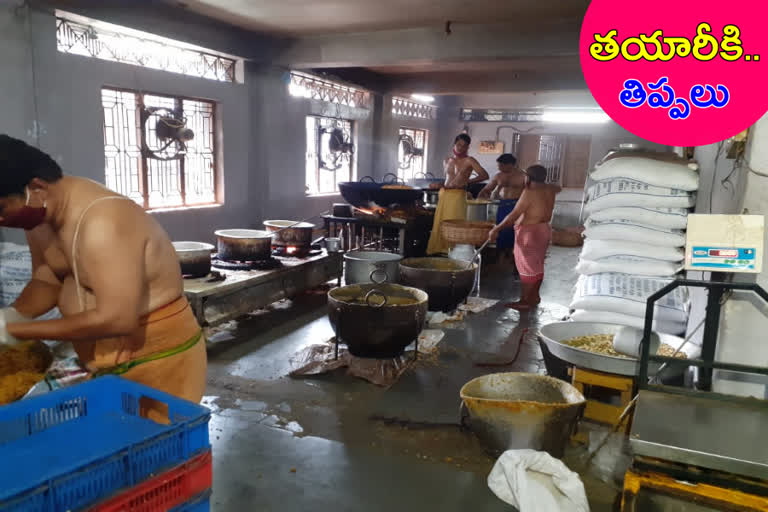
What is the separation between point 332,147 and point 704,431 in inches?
348

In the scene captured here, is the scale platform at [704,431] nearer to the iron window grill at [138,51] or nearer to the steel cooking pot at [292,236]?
the steel cooking pot at [292,236]

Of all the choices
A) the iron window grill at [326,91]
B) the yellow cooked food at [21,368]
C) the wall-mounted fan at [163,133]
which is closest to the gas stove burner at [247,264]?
the wall-mounted fan at [163,133]

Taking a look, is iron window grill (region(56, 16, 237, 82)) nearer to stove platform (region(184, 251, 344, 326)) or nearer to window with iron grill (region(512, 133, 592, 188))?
stove platform (region(184, 251, 344, 326))

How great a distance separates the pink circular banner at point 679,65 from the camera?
214 cm

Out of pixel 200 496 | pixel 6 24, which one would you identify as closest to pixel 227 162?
pixel 6 24

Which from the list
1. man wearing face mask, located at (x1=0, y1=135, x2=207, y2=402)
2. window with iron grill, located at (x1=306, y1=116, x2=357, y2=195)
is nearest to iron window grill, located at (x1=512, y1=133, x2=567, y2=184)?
window with iron grill, located at (x1=306, y1=116, x2=357, y2=195)

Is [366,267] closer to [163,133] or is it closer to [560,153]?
[163,133]

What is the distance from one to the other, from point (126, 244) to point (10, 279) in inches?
123

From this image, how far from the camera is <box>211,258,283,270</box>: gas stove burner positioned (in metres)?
5.01

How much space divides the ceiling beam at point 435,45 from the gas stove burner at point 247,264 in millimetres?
3656

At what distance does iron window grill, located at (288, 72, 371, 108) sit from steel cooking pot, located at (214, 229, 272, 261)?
13.7ft

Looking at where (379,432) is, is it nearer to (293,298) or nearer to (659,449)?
(659,449)

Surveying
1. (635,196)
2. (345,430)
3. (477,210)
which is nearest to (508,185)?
(477,210)

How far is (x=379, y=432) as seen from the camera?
316 cm
